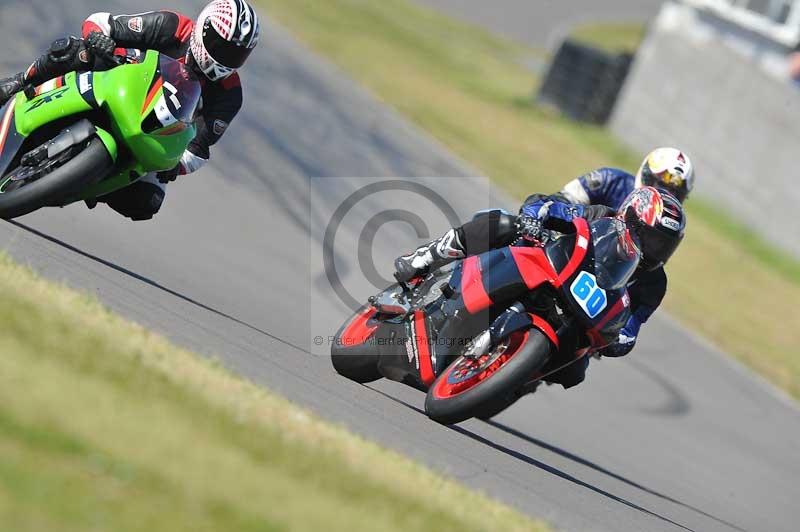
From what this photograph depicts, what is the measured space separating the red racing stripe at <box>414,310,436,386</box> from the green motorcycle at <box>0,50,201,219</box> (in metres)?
1.72

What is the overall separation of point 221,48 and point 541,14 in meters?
30.2

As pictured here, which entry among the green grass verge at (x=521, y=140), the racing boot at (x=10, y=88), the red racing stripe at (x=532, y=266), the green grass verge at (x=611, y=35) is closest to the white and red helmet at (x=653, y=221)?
the red racing stripe at (x=532, y=266)

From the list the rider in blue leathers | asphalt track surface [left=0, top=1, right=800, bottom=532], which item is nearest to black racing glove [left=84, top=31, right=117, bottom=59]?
asphalt track surface [left=0, top=1, right=800, bottom=532]

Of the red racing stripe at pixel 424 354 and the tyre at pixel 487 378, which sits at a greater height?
the tyre at pixel 487 378

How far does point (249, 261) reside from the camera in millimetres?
9516

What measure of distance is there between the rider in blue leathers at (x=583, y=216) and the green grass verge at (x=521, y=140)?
5.27 meters

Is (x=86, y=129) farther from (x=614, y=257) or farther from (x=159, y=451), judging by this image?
(x=159, y=451)

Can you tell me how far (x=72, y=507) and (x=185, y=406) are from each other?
1.14 metres

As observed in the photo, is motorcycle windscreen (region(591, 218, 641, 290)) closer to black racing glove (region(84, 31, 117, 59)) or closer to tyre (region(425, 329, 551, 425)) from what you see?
Result: tyre (region(425, 329, 551, 425))

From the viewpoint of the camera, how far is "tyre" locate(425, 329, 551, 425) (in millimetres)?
5926

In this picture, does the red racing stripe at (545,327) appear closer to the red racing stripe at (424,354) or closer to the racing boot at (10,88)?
the red racing stripe at (424,354)

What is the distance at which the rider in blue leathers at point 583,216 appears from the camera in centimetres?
672

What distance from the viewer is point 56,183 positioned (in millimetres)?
6336

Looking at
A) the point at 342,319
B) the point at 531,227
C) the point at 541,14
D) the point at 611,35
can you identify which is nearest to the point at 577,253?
the point at 531,227
